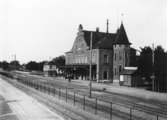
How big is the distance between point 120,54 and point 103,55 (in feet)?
22.5

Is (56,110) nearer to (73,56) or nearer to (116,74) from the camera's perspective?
(116,74)

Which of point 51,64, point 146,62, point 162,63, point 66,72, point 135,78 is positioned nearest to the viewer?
point 162,63

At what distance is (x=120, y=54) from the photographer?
62531mm

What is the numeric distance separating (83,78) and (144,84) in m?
23.2

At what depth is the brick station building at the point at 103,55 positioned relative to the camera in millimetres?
62094

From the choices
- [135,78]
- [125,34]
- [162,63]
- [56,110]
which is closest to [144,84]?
[135,78]

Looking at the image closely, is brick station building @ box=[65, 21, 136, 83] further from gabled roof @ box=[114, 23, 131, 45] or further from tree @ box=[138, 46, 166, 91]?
tree @ box=[138, 46, 166, 91]

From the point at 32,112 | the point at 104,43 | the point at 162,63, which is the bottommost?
the point at 32,112

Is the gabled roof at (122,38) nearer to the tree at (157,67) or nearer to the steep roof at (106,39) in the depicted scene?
the steep roof at (106,39)

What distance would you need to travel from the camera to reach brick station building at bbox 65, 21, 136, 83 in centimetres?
6209

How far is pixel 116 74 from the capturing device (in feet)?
204

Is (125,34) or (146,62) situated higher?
(125,34)

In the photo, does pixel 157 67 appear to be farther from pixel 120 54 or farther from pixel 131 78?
pixel 120 54

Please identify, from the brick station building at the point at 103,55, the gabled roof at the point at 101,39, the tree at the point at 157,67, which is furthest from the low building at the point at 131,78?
the gabled roof at the point at 101,39
